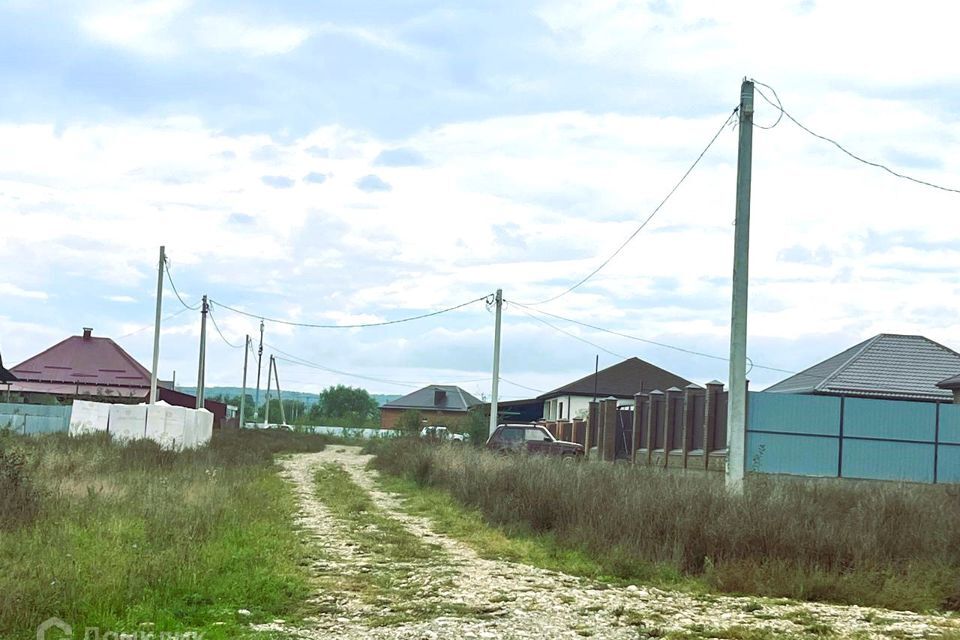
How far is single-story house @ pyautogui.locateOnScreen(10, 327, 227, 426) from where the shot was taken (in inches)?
2598

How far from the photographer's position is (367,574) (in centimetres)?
1137

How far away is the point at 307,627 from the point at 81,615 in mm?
1718

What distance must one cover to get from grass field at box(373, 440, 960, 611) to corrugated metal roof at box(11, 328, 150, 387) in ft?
179

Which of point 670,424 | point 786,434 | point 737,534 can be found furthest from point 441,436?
point 737,534

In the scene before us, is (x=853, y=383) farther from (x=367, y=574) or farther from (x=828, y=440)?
(x=367, y=574)

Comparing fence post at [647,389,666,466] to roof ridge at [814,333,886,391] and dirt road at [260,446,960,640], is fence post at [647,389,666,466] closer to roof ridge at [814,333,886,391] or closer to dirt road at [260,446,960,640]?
roof ridge at [814,333,886,391]

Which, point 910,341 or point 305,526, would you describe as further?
point 910,341

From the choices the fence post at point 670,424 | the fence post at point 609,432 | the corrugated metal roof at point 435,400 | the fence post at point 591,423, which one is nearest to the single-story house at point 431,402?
the corrugated metal roof at point 435,400

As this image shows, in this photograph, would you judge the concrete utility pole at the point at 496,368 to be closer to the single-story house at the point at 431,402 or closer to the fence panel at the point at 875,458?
the fence panel at the point at 875,458

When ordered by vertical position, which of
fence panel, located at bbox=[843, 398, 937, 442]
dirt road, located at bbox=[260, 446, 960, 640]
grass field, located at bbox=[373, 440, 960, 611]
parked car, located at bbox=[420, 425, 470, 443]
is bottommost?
dirt road, located at bbox=[260, 446, 960, 640]

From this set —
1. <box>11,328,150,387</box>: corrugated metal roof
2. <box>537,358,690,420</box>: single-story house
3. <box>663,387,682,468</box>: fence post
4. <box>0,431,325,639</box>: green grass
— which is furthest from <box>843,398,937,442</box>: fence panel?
<box>11,328,150,387</box>: corrugated metal roof

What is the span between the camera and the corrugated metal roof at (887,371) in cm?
3762

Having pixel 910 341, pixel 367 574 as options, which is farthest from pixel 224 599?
pixel 910 341

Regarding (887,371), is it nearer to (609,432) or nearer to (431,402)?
(609,432)
